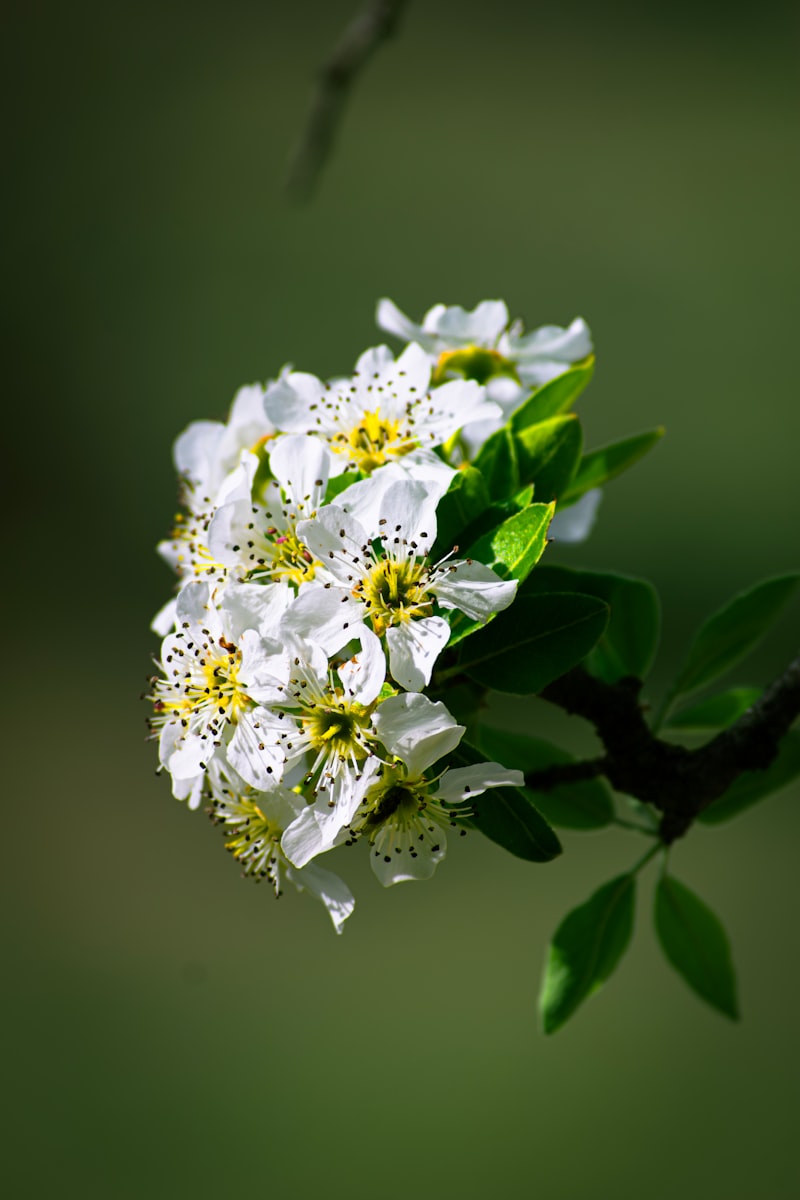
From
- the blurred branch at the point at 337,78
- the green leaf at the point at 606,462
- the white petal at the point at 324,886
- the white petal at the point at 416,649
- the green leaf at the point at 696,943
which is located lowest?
the green leaf at the point at 696,943

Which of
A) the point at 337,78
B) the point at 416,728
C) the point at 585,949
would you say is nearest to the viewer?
the point at 416,728

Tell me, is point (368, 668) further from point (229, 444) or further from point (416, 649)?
point (229, 444)

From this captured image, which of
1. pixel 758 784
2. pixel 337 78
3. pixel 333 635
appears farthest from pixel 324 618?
pixel 337 78

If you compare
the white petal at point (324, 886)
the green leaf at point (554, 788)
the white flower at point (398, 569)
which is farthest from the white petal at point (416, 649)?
the green leaf at point (554, 788)

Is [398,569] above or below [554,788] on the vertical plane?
above

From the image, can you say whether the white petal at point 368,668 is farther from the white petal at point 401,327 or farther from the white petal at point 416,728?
the white petal at point 401,327

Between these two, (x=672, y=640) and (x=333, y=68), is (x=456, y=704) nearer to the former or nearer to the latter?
(x=333, y=68)

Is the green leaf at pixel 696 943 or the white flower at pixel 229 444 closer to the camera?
the white flower at pixel 229 444
